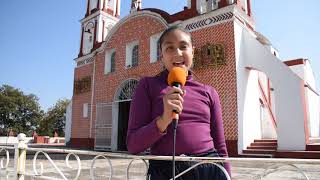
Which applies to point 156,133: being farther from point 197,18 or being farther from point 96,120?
point 96,120

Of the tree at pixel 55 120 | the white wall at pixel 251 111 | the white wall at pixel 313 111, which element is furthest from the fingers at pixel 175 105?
the tree at pixel 55 120

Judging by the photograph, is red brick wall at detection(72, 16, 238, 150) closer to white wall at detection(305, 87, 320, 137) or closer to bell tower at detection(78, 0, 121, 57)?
bell tower at detection(78, 0, 121, 57)

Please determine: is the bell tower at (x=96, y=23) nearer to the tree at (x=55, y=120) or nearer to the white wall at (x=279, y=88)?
the white wall at (x=279, y=88)

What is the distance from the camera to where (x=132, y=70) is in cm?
1539

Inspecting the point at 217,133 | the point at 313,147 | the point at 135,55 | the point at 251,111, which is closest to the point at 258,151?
the point at 313,147

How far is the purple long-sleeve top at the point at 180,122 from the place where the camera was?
143 cm

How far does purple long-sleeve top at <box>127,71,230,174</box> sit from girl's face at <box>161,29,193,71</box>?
109mm

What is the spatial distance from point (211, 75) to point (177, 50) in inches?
419

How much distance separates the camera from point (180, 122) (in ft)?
4.87

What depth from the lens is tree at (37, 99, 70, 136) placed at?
47031 mm

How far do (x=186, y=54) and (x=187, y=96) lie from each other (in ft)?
0.73

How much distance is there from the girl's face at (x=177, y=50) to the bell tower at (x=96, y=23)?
1766cm

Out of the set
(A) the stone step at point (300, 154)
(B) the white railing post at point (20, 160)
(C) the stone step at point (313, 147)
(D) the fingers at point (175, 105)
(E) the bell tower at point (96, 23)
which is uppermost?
(E) the bell tower at point (96, 23)

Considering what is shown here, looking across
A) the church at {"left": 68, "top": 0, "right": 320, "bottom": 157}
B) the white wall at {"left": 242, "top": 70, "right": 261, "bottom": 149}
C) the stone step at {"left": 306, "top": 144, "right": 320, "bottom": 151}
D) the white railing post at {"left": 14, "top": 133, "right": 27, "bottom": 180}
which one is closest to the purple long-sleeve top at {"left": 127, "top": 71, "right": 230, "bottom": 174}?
the white railing post at {"left": 14, "top": 133, "right": 27, "bottom": 180}
